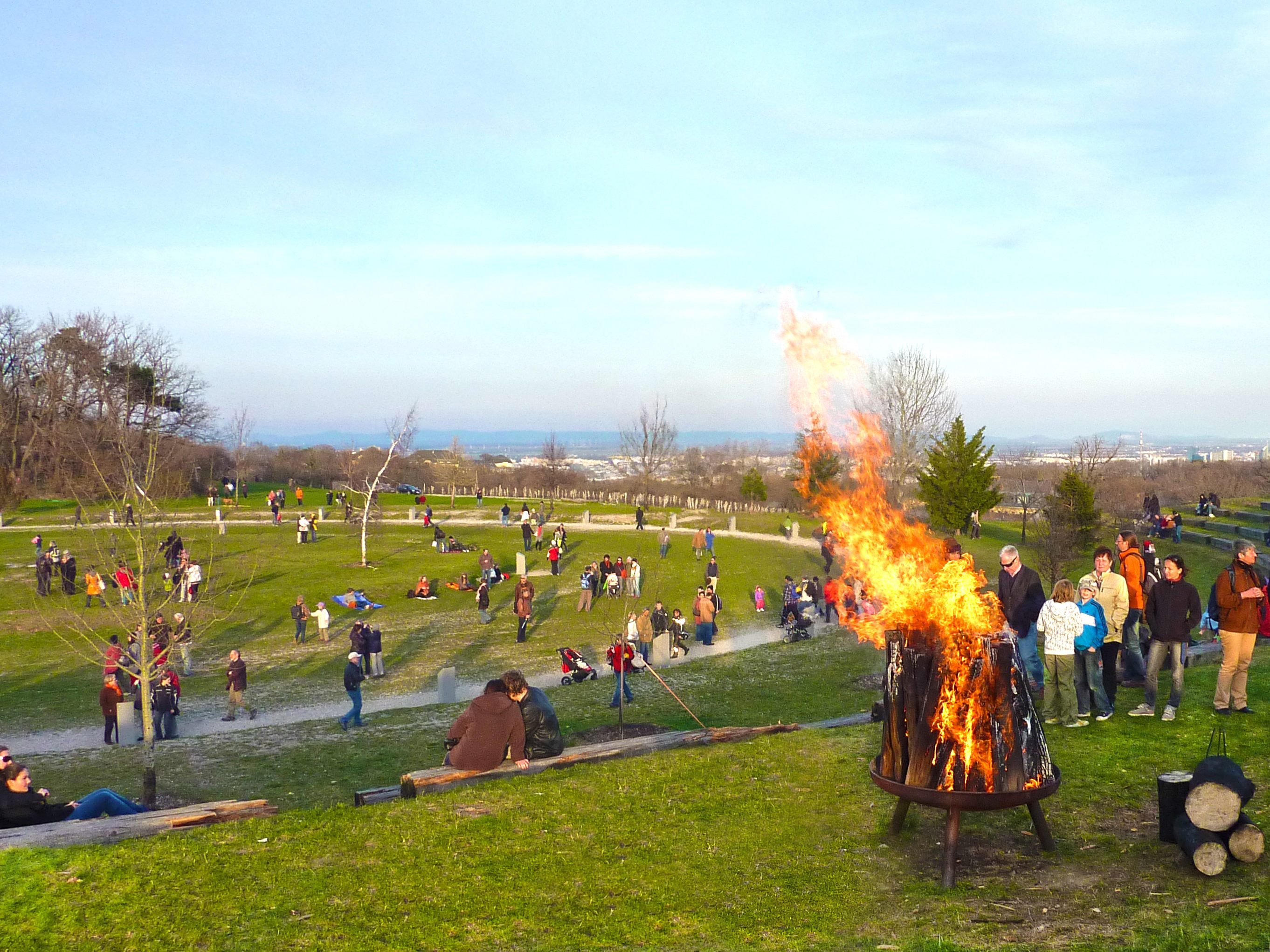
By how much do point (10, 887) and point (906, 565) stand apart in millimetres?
7825

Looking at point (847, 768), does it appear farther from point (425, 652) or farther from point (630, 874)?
point (425, 652)

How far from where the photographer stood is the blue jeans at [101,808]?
909 centimetres

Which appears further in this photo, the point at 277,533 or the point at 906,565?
the point at 277,533

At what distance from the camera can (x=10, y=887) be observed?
704 centimetres

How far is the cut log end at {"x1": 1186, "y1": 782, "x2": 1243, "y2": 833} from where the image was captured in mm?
6875

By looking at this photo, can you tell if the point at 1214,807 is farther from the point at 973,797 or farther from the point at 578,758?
the point at 578,758

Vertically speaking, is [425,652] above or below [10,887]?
below

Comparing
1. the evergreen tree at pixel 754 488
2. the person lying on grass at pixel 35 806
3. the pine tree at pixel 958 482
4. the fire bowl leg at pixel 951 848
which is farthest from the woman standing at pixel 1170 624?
the evergreen tree at pixel 754 488

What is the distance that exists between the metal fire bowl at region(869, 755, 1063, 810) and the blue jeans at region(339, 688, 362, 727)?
12308mm

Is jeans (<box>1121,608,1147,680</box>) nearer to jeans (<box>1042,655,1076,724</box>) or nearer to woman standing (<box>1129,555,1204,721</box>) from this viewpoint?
woman standing (<box>1129,555,1204,721</box>)

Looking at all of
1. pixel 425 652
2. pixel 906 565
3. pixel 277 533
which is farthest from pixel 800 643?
pixel 277 533

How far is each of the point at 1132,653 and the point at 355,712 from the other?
13104mm

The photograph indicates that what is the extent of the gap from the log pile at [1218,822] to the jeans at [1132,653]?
5550 millimetres

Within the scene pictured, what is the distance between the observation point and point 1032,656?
42.4 ft
